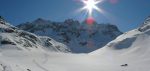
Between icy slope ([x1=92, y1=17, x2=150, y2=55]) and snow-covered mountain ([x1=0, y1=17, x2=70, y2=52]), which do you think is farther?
icy slope ([x1=92, y1=17, x2=150, y2=55])

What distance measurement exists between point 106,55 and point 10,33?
1340 inches

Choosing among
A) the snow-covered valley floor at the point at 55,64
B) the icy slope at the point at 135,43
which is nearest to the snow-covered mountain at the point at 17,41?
the snow-covered valley floor at the point at 55,64

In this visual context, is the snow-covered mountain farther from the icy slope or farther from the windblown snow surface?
the icy slope

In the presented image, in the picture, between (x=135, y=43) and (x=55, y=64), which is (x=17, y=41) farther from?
(x=135, y=43)

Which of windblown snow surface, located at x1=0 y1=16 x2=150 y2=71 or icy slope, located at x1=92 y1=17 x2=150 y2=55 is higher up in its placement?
icy slope, located at x1=92 y1=17 x2=150 y2=55

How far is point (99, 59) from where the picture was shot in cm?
10025

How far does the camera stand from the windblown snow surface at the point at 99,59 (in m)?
74.6

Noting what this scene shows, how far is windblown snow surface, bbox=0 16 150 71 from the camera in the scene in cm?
7462

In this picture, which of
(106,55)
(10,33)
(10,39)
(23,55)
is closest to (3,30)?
(10,33)

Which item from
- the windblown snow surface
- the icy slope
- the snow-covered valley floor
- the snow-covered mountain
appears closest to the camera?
the snow-covered valley floor

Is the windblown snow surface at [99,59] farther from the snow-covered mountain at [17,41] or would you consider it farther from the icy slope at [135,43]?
the snow-covered mountain at [17,41]

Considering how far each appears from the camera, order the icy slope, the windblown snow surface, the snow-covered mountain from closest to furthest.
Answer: the windblown snow surface, the snow-covered mountain, the icy slope

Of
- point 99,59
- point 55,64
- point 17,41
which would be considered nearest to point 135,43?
point 99,59

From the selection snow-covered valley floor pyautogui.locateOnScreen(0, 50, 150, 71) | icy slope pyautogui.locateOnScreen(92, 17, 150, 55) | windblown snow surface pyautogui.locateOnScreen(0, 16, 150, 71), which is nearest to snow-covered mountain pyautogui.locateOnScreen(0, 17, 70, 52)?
windblown snow surface pyautogui.locateOnScreen(0, 16, 150, 71)
